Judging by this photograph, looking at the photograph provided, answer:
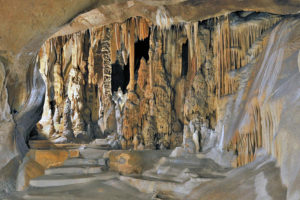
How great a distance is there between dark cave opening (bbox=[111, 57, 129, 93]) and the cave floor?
6364mm

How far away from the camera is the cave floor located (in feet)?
14.5

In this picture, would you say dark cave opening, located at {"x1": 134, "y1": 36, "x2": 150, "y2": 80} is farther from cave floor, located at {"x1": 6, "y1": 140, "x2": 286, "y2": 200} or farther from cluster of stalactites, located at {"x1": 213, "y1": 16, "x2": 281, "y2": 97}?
cave floor, located at {"x1": 6, "y1": 140, "x2": 286, "y2": 200}

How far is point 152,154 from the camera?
8.31 meters

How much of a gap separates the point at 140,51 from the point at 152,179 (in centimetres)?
838

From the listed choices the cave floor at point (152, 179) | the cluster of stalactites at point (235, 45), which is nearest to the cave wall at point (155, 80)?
the cluster of stalactites at point (235, 45)

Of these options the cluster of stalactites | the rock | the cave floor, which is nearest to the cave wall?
the cluster of stalactites

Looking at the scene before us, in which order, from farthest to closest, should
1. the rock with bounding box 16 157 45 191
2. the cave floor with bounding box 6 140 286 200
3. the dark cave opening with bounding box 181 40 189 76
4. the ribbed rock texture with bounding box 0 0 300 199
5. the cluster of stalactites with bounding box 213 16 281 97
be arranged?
the dark cave opening with bounding box 181 40 189 76
the cluster of stalactites with bounding box 213 16 281 97
the rock with bounding box 16 157 45 191
the ribbed rock texture with bounding box 0 0 300 199
the cave floor with bounding box 6 140 286 200

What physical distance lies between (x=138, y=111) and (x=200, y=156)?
4.94 meters

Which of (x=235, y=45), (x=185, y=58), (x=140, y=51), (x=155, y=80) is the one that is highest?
(x=140, y=51)

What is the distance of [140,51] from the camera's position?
13.8m

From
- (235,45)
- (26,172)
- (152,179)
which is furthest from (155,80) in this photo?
(26,172)

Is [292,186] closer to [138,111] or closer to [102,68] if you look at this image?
[138,111]

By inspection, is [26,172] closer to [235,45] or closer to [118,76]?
[235,45]

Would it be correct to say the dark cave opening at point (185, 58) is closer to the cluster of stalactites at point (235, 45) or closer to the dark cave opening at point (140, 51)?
the dark cave opening at point (140, 51)
